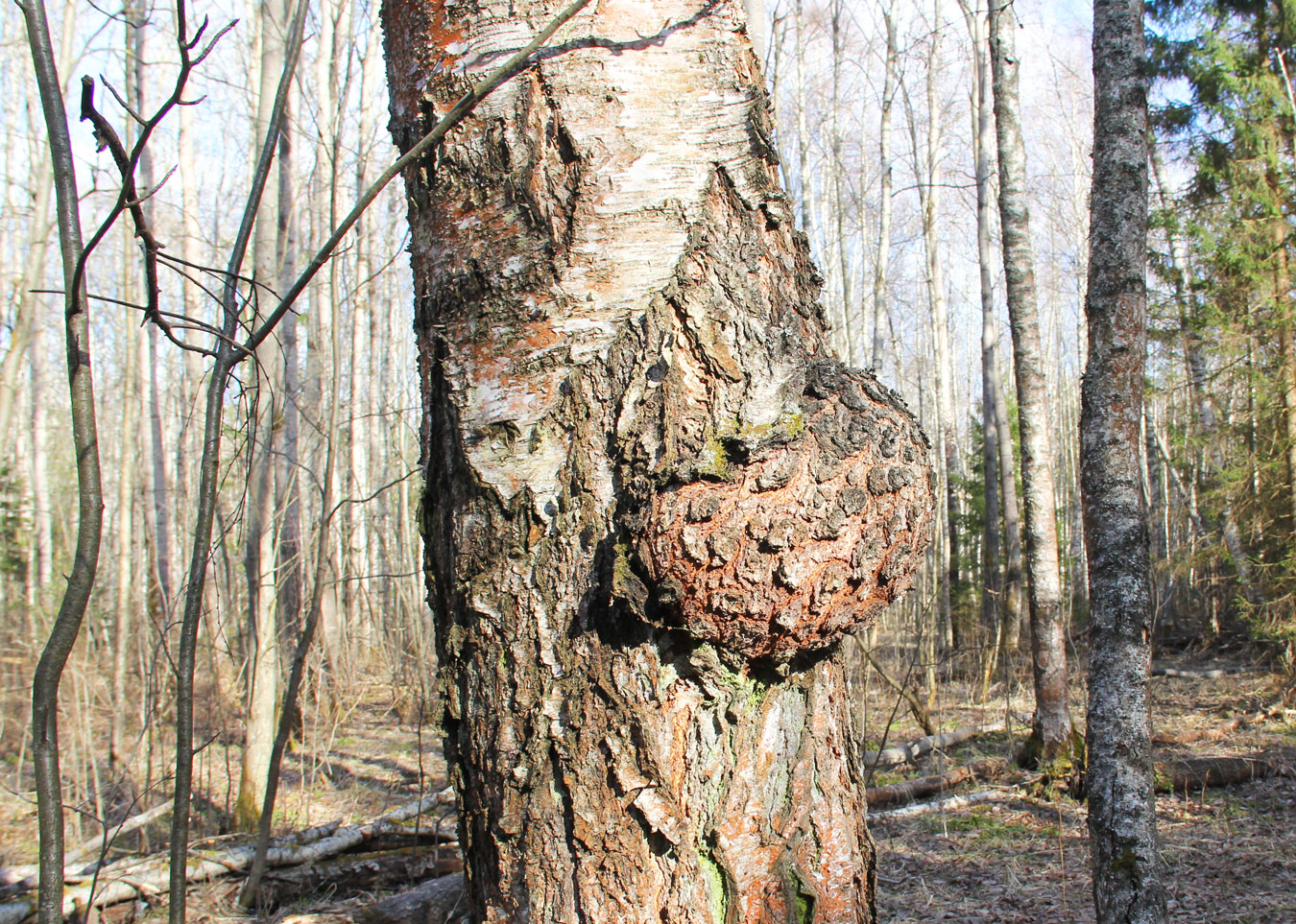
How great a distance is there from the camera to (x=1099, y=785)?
2.93 m

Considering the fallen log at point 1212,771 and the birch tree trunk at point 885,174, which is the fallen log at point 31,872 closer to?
the fallen log at point 1212,771

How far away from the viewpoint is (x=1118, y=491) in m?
3.00

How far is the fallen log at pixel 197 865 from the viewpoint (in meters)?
3.42

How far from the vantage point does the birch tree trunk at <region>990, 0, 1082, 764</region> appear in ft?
18.3

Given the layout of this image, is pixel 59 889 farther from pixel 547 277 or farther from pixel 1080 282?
pixel 1080 282

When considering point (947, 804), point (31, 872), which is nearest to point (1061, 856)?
point (947, 804)

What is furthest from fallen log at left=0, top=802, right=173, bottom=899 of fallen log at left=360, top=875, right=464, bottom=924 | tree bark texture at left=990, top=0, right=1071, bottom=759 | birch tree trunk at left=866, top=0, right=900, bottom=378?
birch tree trunk at left=866, top=0, right=900, bottom=378

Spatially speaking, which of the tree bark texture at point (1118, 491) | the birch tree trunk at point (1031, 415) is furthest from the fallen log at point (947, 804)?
the tree bark texture at point (1118, 491)

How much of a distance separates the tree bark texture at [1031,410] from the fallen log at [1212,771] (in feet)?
2.10

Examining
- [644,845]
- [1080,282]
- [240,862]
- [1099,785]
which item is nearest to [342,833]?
[240,862]

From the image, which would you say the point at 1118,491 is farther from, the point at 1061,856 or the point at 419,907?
the point at 419,907

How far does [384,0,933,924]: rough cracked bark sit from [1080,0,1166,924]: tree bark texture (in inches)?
90.7

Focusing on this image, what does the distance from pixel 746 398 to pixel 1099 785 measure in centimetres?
272

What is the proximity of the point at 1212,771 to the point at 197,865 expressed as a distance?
6158 millimetres
